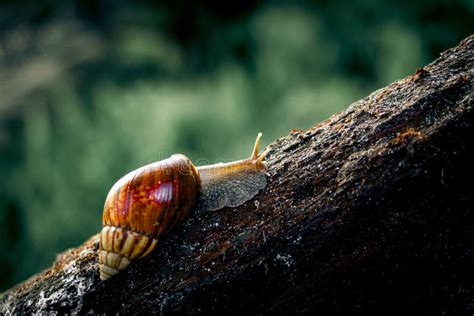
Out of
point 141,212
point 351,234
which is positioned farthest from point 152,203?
point 351,234

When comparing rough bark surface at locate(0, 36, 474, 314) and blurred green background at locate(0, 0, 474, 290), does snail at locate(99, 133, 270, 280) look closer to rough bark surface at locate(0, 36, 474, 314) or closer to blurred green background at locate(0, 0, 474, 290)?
rough bark surface at locate(0, 36, 474, 314)

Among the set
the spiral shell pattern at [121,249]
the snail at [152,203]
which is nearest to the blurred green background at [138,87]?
the snail at [152,203]

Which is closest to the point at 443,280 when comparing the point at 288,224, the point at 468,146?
the point at 468,146

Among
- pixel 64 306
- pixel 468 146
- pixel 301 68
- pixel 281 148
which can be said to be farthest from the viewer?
pixel 301 68

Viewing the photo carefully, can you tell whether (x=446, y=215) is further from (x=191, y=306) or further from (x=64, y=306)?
(x=64, y=306)

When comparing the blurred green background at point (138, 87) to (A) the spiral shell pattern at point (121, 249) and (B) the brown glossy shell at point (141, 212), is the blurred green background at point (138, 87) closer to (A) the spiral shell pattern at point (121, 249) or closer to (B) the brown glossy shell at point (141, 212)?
(B) the brown glossy shell at point (141, 212)
